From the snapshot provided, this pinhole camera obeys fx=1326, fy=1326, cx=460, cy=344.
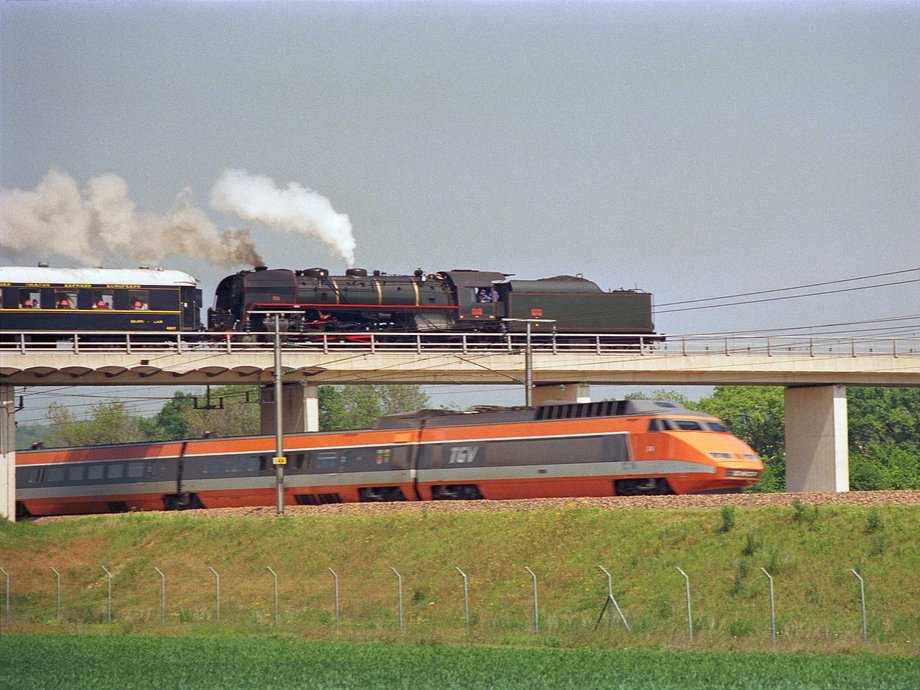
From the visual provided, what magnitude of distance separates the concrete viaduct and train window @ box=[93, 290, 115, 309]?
203 cm

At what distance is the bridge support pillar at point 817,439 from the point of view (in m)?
67.3

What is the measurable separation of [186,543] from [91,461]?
12.6 metres

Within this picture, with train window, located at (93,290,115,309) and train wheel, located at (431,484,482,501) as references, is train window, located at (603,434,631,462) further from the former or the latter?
train window, located at (93,290,115,309)

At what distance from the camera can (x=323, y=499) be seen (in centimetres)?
5322

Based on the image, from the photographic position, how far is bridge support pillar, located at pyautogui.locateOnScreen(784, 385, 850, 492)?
2650 inches

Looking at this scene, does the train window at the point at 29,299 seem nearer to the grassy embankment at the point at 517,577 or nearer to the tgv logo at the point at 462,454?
the grassy embankment at the point at 517,577

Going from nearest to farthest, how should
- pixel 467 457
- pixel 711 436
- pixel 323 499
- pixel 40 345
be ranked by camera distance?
pixel 711 436, pixel 467 457, pixel 323 499, pixel 40 345

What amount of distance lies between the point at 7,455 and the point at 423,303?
71.2ft

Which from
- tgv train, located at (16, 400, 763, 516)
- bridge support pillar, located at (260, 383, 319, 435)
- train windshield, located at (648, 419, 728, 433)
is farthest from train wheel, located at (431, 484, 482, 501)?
bridge support pillar, located at (260, 383, 319, 435)

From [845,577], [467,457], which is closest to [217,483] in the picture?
[467,457]

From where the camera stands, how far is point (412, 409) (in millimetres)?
146625

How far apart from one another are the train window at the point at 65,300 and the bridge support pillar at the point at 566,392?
22.9 meters

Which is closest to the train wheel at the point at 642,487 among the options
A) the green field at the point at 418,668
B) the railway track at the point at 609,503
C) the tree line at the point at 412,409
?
the railway track at the point at 609,503

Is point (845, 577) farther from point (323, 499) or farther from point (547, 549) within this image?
point (323, 499)
